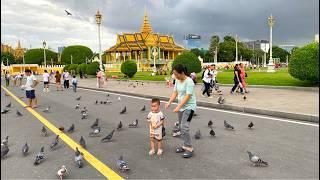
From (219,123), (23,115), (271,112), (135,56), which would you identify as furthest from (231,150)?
(135,56)

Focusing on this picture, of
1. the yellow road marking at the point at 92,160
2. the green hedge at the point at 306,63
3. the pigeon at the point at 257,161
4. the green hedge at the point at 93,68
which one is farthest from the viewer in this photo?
the green hedge at the point at 93,68

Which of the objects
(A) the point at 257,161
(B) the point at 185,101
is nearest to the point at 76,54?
(B) the point at 185,101

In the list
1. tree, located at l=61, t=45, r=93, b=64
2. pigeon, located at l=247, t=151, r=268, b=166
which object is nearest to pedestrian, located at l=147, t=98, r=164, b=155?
pigeon, located at l=247, t=151, r=268, b=166

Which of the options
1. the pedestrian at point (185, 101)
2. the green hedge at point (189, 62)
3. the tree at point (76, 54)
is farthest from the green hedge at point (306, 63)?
the tree at point (76, 54)

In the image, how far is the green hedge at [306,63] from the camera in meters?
17.5

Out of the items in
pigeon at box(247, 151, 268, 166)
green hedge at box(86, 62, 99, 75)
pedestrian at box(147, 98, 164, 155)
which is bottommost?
pigeon at box(247, 151, 268, 166)

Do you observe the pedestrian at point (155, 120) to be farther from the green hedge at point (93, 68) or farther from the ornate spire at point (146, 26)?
the ornate spire at point (146, 26)

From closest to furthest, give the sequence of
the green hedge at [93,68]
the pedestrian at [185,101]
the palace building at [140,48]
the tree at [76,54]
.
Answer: the pedestrian at [185,101], the green hedge at [93,68], the palace building at [140,48], the tree at [76,54]

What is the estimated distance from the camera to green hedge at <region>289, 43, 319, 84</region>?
1752 cm

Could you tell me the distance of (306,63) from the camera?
17844mm

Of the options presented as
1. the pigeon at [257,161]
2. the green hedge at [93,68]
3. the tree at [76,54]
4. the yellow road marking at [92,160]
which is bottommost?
the yellow road marking at [92,160]

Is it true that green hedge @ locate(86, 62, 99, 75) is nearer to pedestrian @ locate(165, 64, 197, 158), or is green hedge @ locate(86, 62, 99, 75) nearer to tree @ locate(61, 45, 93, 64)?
pedestrian @ locate(165, 64, 197, 158)

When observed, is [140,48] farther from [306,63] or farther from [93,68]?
[306,63]

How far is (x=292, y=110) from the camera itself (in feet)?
35.3
